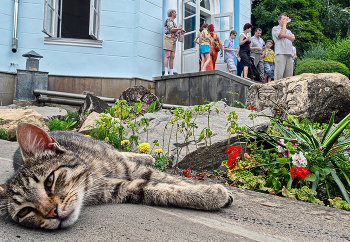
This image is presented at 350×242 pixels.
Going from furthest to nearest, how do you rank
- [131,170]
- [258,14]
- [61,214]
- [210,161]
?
[258,14]
[210,161]
[131,170]
[61,214]

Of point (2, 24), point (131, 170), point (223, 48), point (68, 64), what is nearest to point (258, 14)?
point (223, 48)

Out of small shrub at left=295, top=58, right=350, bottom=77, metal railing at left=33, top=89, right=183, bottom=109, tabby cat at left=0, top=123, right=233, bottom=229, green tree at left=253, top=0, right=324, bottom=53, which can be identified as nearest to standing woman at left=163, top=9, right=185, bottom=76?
metal railing at left=33, top=89, right=183, bottom=109

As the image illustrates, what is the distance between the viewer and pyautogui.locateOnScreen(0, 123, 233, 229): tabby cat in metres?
1.28

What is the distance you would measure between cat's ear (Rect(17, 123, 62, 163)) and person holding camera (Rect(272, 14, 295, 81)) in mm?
6978

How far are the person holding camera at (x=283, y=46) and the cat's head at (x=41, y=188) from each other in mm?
6979

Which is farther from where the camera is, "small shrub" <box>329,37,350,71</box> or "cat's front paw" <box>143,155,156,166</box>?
"small shrub" <box>329,37,350,71</box>

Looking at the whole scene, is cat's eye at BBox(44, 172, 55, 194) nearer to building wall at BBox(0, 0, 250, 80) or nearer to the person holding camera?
the person holding camera

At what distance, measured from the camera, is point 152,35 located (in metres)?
8.96

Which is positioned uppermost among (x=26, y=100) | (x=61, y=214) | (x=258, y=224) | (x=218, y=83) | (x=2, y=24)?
(x=2, y=24)

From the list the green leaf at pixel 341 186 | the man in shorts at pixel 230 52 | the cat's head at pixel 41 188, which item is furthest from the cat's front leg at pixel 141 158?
the man in shorts at pixel 230 52

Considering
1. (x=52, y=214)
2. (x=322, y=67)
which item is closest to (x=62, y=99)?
(x=52, y=214)

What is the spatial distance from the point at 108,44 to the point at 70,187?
7752mm

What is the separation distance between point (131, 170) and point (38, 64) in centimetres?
683

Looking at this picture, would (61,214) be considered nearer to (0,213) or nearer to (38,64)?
(0,213)
